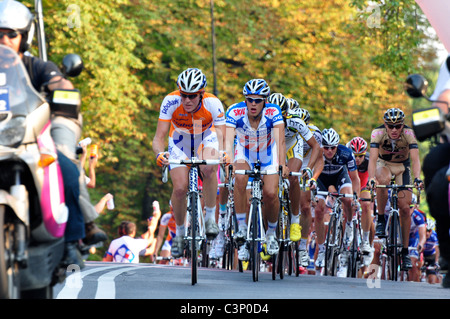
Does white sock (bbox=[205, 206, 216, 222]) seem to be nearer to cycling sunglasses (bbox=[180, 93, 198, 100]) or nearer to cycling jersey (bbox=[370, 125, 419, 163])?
cycling sunglasses (bbox=[180, 93, 198, 100])

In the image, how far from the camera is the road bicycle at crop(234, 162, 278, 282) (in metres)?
12.0

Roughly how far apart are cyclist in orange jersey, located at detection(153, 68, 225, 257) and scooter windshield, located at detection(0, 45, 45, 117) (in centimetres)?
428

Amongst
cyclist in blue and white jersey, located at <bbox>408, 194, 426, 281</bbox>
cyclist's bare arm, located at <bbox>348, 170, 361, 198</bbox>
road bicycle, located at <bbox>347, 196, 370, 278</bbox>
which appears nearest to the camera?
road bicycle, located at <bbox>347, 196, 370, 278</bbox>

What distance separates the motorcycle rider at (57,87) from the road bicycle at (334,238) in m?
9.95

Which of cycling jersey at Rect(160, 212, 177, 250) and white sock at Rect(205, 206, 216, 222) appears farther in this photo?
cycling jersey at Rect(160, 212, 177, 250)

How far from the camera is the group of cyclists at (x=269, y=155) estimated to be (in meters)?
11.6

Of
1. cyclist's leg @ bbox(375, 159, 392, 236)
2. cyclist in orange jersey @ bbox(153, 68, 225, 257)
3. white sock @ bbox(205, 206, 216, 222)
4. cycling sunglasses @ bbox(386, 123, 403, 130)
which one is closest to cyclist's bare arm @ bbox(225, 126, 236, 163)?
cyclist in orange jersey @ bbox(153, 68, 225, 257)

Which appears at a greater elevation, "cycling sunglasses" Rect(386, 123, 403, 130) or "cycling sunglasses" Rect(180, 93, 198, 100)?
"cycling sunglasses" Rect(386, 123, 403, 130)

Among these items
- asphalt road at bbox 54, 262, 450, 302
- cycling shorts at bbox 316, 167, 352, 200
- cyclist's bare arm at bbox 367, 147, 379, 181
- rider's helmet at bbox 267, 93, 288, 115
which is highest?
rider's helmet at bbox 267, 93, 288, 115

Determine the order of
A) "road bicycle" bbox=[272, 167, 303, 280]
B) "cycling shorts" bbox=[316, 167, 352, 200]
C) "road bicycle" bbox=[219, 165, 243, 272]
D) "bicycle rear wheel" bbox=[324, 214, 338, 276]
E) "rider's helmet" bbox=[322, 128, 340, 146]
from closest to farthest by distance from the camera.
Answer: "road bicycle" bbox=[272, 167, 303, 280] → "road bicycle" bbox=[219, 165, 243, 272] → "bicycle rear wheel" bbox=[324, 214, 338, 276] → "cycling shorts" bbox=[316, 167, 352, 200] → "rider's helmet" bbox=[322, 128, 340, 146]

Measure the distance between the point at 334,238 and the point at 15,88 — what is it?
10833mm

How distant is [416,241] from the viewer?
2036cm
